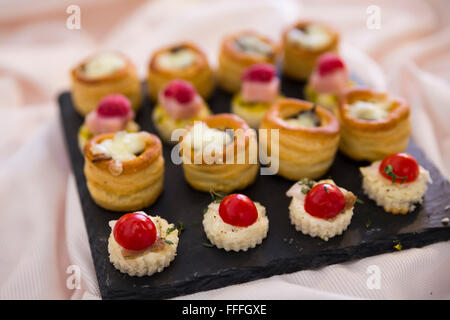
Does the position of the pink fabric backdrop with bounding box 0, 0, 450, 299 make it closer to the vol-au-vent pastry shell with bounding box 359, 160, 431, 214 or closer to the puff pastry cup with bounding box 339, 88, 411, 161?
the vol-au-vent pastry shell with bounding box 359, 160, 431, 214

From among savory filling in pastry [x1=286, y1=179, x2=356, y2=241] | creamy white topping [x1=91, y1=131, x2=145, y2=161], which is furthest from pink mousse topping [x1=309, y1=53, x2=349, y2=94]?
creamy white topping [x1=91, y1=131, x2=145, y2=161]

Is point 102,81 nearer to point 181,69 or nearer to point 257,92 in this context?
point 181,69

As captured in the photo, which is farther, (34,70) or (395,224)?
(34,70)

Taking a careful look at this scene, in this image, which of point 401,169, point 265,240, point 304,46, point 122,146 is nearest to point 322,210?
point 265,240

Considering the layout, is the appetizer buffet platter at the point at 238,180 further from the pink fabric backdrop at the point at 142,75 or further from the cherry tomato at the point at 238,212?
the pink fabric backdrop at the point at 142,75

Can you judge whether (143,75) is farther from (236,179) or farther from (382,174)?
(382,174)
